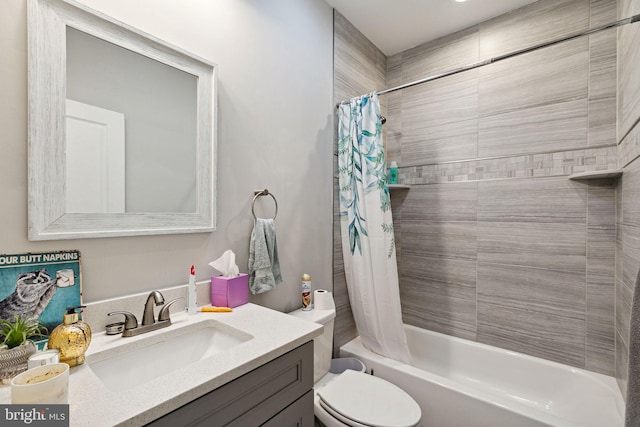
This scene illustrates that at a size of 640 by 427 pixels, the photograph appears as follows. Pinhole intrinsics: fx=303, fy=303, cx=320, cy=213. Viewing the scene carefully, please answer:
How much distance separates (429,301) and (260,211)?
1589mm

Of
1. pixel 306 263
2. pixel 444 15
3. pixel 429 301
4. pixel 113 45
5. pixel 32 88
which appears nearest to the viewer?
pixel 32 88

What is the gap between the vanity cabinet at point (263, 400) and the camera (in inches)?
29.5

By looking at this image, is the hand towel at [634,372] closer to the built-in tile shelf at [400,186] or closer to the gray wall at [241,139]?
the gray wall at [241,139]

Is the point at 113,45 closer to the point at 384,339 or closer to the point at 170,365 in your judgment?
the point at 170,365

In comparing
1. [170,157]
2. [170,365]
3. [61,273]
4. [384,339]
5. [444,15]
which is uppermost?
[444,15]

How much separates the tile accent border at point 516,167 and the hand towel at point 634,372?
4.77 ft

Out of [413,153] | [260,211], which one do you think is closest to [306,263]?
[260,211]

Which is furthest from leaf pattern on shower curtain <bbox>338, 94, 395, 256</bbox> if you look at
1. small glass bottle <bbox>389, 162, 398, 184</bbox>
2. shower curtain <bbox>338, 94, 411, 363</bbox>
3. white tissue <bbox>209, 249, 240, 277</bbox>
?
white tissue <bbox>209, 249, 240, 277</bbox>

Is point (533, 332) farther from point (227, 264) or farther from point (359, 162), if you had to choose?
point (227, 264)

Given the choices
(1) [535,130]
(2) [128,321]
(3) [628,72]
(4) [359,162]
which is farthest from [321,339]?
(3) [628,72]

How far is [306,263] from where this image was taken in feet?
6.14

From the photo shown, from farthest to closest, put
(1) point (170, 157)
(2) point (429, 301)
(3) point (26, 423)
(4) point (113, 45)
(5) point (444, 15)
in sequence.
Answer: (2) point (429, 301) < (5) point (444, 15) < (1) point (170, 157) < (4) point (113, 45) < (3) point (26, 423)

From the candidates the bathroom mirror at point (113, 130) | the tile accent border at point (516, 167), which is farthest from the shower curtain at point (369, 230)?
the bathroom mirror at point (113, 130)

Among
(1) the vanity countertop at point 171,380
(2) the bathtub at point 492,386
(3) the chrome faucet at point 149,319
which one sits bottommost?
(2) the bathtub at point 492,386
